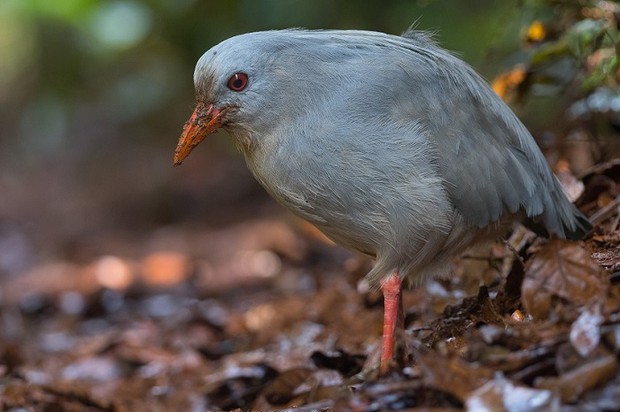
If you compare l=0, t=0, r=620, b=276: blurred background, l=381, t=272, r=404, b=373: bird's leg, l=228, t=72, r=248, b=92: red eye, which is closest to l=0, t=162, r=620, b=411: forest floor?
l=381, t=272, r=404, b=373: bird's leg

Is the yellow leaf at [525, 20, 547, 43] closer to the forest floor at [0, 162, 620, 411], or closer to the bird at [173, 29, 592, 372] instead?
the forest floor at [0, 162, 620, 411]

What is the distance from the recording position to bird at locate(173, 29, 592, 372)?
353 centimetres

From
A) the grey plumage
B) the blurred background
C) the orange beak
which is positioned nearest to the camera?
the grey plumage

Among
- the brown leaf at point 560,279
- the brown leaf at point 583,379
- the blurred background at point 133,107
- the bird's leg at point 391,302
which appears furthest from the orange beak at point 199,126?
the blurred background at point 133,107

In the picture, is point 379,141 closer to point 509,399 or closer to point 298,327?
point 509,399

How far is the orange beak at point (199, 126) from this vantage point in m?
3.78

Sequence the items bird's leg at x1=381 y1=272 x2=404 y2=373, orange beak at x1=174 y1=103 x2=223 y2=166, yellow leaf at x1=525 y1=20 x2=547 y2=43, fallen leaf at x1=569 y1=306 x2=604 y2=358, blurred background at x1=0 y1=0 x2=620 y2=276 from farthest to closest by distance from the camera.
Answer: blurred background at x1=0 y1=0 x2=620 y2=276
yellow leaf at x1=525 y1=20 x2=547 y2=43
orange beak at x1=174 y1=103 x2=223 y2=166
bird's leg at x1=381 y1=272 x2=404 y2=373
fallen leaf at x1=569 y1=306 x2=604 y2=358

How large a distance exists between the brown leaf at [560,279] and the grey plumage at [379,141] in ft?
2.45

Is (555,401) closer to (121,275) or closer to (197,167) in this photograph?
(121,275)

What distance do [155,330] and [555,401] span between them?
4.96 meters

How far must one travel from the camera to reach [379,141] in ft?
11.6

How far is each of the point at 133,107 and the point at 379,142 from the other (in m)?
7.08

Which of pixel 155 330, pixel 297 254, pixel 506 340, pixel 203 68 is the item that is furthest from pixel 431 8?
pixel 506 340

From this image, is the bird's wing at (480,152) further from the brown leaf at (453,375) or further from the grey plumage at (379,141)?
the brown leaf at (453,375)
